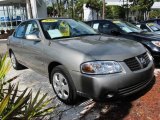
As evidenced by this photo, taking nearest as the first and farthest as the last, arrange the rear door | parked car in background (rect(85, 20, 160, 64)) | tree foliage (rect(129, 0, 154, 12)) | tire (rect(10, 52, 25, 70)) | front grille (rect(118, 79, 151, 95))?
front grille (rect(118, 79, 151, 95)) → the rear door → parked car in background (rect(85, 20, 160, 64)) → tire (rect(10, 52, 25, 70)) → tree foliage (rect(129, 0, 154, 12))

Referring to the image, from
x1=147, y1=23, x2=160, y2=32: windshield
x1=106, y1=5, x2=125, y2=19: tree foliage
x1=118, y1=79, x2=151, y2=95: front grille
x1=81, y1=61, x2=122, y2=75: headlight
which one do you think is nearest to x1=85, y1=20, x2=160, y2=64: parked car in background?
x1=147, y1=23, x2=160, y2=32: windshield

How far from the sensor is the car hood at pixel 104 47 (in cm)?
414

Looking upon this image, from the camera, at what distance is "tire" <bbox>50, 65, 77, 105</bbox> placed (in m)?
4.38

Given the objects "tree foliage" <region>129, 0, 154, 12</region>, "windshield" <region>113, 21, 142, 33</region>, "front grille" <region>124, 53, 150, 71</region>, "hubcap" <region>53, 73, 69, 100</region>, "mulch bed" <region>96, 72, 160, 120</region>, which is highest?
"tree foliage" <region>129, 0, 154, 12</region>

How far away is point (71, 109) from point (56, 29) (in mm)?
1815

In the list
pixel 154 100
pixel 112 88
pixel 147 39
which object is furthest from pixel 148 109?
pixel 147 39

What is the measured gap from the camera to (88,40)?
197 inches

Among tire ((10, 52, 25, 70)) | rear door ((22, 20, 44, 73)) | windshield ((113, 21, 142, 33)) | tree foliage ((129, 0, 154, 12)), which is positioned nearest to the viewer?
rear door ((22, 20, 44, 73))

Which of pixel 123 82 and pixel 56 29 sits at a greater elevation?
pixel 56 29

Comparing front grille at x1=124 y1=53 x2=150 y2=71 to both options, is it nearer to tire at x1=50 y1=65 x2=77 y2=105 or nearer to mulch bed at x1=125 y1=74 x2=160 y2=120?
mulch bed at x1=125 y1=74 x2=160 y2=120

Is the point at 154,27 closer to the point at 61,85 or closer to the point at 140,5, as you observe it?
the point at 61,85

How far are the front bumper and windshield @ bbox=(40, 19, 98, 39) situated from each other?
141 centimetres

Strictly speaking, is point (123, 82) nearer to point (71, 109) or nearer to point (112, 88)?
point (112, 88)

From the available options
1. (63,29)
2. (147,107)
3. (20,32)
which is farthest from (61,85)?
(20,32)
